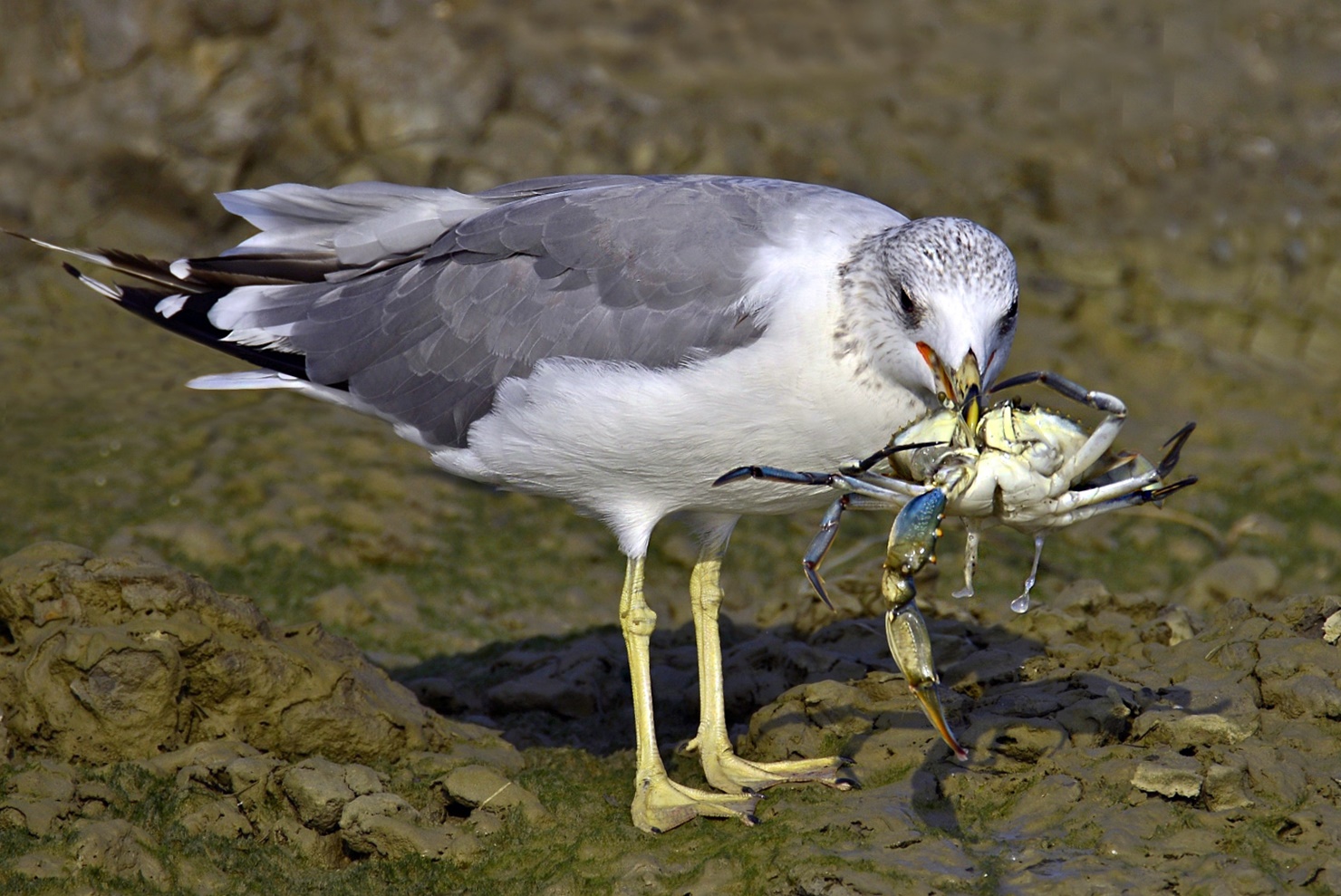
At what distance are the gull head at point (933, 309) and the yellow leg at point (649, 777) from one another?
1243 mm

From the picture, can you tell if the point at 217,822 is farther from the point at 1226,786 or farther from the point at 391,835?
the point at 1226,786

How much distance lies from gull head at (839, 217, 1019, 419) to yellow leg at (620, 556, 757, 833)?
4.08ft

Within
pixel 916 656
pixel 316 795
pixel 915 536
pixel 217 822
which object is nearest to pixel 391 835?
pixel 316 795

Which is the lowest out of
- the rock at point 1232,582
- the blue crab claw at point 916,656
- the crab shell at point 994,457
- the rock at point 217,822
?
the rock at point 1232,582

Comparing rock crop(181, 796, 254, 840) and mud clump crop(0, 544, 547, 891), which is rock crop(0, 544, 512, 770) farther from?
rock crop(181, 796, 254, 840)

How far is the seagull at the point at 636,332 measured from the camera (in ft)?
14.4

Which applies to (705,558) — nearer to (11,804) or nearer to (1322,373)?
(11,804)

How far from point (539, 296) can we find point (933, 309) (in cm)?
149

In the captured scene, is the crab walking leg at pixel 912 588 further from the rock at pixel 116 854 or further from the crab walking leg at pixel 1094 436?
the rock at pixel 116 854

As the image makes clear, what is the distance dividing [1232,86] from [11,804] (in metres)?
9.14

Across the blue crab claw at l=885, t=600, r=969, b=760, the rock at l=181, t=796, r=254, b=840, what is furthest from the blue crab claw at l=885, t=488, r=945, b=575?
the rock at l=181, t=796, r=254, b=840

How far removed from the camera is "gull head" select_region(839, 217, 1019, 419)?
4.12m

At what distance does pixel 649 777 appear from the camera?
473 centimetres

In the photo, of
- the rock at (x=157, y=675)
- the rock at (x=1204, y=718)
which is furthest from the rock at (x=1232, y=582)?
the rock at (x=157, y=675)
